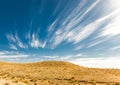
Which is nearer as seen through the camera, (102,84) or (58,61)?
(102,84)

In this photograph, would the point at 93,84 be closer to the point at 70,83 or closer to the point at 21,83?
the point at 70,83

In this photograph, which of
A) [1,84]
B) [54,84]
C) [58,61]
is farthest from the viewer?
[58,61]

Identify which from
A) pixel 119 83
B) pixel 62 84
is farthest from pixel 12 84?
pixel 119 83

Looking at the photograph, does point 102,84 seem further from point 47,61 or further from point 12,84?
point 47,61

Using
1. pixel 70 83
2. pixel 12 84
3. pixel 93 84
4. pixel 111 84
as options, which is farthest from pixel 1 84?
pixel 111 84

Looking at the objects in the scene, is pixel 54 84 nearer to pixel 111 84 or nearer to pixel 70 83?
pixel 70 83

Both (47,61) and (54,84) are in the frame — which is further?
(47,61)

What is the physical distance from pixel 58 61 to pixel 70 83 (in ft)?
140

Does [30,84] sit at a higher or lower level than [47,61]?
lower

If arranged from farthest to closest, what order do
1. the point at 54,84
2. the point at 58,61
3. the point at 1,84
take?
the point at 58,61 < the point at 54,84 < the point at 1,84

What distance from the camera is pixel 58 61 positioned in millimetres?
76125

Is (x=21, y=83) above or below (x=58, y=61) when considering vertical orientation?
below

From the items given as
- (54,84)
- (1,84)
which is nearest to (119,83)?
(54,84)

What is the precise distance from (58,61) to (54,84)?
43816mm
